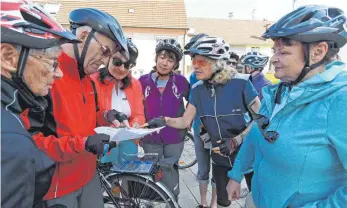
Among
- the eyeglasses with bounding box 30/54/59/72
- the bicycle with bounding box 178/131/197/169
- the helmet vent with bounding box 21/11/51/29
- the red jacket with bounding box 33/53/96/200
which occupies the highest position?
the helmet vent with bounding box 21/11/51/29

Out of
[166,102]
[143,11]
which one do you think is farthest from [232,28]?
[166,102]

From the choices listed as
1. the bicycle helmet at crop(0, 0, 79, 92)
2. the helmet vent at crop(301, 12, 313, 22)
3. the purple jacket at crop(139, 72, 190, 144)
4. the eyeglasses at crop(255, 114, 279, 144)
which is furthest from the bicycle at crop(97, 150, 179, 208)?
the helmet vent at crop(301, 12, 313, 22)

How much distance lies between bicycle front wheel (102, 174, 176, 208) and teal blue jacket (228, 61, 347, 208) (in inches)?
61.8

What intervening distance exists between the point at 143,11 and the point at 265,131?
23.7 metres

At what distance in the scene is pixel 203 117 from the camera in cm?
296

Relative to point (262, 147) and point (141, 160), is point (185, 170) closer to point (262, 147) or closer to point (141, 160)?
point (141, 160)

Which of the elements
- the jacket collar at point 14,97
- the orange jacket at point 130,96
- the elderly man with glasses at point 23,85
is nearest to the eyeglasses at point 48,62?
the elderly man with glasses at point 23,85

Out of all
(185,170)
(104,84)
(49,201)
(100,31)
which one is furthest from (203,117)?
(185,170)

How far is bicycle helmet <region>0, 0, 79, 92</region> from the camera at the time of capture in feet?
3.69

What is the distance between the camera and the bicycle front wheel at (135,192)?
115 inches

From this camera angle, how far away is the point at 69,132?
1.91m

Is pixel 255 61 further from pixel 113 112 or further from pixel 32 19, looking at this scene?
pixel 32 19

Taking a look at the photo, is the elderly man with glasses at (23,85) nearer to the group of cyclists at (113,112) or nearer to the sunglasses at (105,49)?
the group of cyclists at (113,112)

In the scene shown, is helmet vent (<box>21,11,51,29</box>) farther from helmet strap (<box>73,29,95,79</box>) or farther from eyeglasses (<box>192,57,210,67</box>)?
eyeglasses (<box>192,57,210,67</box>)
